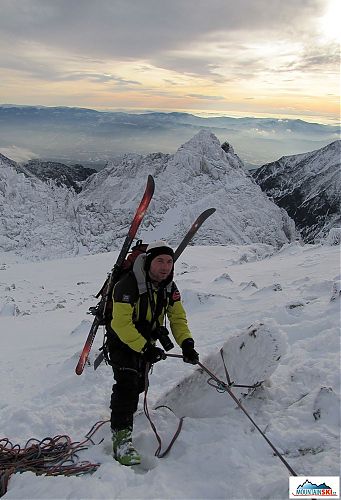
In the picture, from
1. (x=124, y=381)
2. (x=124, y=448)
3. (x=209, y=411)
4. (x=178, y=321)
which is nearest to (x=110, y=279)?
(x=178, y=321)

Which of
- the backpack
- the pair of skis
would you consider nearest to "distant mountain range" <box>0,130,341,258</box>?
the pair of skis

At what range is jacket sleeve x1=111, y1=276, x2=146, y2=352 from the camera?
4.87 meters

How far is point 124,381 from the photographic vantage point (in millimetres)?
5184

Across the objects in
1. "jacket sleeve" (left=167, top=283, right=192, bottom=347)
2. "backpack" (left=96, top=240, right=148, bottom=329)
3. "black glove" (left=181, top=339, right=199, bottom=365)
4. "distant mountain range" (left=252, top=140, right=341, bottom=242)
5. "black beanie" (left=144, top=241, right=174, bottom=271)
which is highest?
"black beanie" (left=144, top=241, right=174, bottom=271)

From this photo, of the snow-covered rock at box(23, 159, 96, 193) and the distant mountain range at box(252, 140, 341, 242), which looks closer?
the snow-covered rock at box(23, 159, 96, 193)

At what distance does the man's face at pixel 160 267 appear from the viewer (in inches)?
194

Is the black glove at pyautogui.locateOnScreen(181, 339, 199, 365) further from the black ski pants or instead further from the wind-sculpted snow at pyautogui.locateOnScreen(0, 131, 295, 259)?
the wind-sculpted snow at pyautogui.locateOnScreen(0, 131, 295, 259)

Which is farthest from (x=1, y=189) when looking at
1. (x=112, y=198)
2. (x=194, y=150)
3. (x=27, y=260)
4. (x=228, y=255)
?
(x=228, y=255)

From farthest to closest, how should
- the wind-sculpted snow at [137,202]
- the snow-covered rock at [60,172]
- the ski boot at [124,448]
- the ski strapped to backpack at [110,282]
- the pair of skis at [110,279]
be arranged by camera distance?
1. the snow-covered rock at [60,172]
2. the wind-sculpted snow at [137,202]
3. the pair of skis at [110,279]
4. the ski strapped to backpack at [110,282]
5. the ski boot at [124,448]

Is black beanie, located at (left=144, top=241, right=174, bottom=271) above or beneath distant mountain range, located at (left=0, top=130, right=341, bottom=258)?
above

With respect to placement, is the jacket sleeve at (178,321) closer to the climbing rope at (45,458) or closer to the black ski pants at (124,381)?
the black ski pants at (124,381)

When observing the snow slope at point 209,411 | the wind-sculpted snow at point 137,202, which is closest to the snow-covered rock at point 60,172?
the wind-sculpted snow at point 137,202

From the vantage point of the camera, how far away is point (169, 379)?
7000 millimetres

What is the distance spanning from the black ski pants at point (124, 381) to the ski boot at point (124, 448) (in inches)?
3.4
